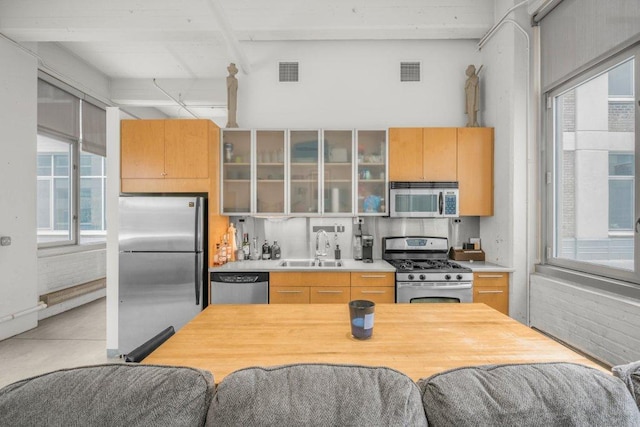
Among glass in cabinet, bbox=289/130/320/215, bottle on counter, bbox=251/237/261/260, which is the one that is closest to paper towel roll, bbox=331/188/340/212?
glass in cabinet, bbox=289/130/320/215

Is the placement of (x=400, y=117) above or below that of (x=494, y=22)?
below

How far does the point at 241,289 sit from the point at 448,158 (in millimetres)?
2567

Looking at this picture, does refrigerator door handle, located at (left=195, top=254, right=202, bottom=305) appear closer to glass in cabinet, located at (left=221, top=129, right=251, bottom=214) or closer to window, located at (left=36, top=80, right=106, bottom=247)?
glass in cabinet, located at (left=221, top=129, right=251, bottom=214)

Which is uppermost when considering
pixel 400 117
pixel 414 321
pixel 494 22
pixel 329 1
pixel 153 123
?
pixel 329 1

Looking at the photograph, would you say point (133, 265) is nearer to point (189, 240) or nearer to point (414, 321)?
point (189, 240)

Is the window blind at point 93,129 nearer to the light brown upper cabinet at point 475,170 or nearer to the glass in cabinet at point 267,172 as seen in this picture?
the glass in cabinet at point 267,172

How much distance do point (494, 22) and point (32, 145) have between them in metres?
5.46

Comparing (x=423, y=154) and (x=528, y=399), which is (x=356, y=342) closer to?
(x=528, y=399)

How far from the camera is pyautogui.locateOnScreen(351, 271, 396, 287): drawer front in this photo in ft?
10.3

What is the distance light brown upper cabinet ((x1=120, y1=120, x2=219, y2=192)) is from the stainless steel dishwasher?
3.14 ft

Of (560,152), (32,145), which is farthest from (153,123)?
(560,152)

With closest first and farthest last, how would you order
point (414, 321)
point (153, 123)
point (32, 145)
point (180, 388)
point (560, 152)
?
point (180, 388) → point (414, 321) → point (560, 152) → point (153, 123) → point (32, 145)

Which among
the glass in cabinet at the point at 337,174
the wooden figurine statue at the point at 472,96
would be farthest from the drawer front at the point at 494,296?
the wooden figurine statue at the point at 472,96

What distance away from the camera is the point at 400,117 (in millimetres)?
3857
